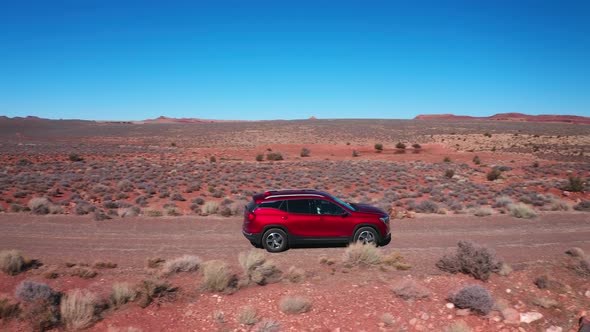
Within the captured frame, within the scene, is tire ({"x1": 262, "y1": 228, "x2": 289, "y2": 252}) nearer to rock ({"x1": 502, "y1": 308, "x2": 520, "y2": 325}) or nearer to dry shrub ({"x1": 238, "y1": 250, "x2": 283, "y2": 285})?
dry shrub ({"x1": 238, "y1": 250, "x2": 283, "y2": 285})

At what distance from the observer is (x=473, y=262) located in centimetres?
930

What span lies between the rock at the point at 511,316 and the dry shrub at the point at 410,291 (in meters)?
1.60

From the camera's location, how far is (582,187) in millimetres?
24344

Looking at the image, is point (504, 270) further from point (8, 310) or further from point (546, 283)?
point (8, 310)

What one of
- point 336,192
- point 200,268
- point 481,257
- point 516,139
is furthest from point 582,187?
point 516,139

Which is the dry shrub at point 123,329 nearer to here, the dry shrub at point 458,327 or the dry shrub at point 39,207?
the dry shrub at point 458,327

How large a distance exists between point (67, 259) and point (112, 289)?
274cm

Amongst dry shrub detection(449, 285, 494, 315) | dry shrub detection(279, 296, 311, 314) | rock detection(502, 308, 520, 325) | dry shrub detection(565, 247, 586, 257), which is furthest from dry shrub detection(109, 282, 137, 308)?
dry shrub detection(565, 247, 586, 257)

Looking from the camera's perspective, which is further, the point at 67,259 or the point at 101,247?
the point at 101,247

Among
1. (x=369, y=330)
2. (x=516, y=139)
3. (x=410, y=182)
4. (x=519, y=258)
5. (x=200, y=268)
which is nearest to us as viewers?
(x=369, y=330)

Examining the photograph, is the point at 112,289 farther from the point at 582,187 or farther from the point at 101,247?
the point at 582,187

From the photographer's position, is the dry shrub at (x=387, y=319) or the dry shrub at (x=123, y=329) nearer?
the dry shrub at (x=123, y=329)

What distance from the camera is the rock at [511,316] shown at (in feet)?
25.5

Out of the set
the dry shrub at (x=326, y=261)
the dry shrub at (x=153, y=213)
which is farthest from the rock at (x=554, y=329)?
the dry shrub at (x=153, y=213)
